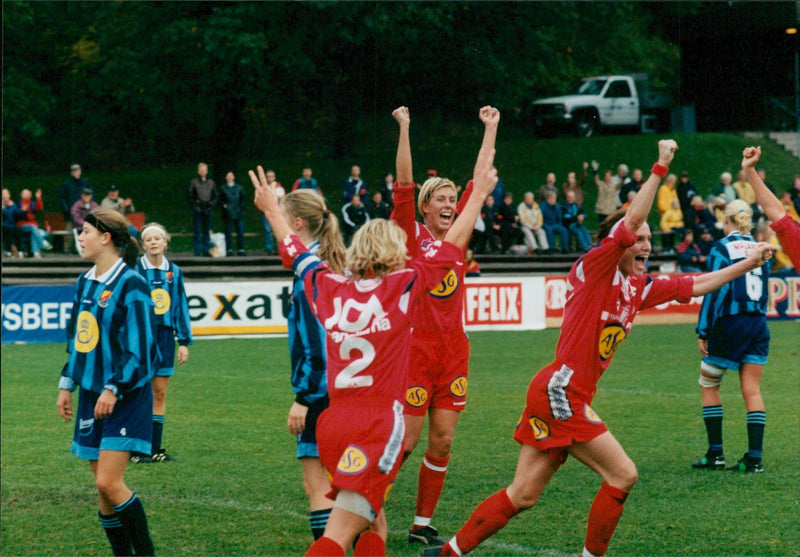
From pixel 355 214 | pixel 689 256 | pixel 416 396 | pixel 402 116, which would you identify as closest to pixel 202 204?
pixel 355 214

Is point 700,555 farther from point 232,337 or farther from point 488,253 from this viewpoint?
point 488,253

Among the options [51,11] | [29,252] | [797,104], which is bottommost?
[29,252]

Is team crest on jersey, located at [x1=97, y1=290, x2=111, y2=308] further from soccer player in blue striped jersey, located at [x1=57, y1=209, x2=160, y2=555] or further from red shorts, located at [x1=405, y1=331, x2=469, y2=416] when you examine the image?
red shorts, located at [x1=405, y1=331, x2=469, y2=416]

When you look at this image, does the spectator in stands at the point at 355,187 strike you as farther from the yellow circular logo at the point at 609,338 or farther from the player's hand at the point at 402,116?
the yellow circular logo at the point at 609,338

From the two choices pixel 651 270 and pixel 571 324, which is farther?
pixel 651 270

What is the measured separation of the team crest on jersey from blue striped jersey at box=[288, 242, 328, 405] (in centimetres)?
102

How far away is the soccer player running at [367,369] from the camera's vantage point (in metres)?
4.79

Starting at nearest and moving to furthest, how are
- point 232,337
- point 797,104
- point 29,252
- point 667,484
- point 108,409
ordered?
point 108,409
point 667,484
point 232,337
point 29,252
point 797,104

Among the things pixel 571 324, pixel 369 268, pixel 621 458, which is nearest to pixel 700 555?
pixel 621 458

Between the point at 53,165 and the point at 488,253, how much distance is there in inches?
879

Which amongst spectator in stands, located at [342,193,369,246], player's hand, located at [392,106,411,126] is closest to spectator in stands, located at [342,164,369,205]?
spectator in stands, located at [342,193,369,246]

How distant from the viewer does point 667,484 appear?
8.74 metres

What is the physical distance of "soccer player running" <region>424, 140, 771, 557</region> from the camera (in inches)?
228

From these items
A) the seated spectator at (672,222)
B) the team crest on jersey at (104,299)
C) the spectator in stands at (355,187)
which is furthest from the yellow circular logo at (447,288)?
the seated spectator at (672,222)
